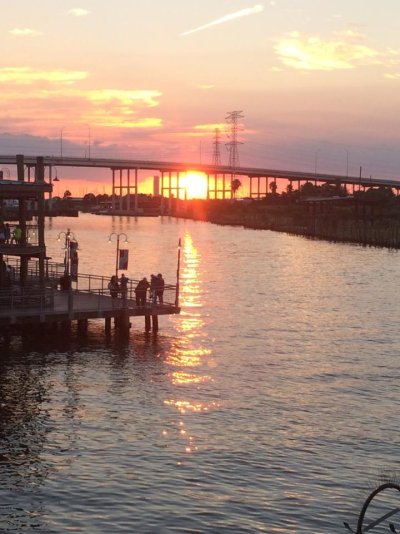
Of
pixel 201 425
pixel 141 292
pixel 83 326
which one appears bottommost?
pixel 201 425

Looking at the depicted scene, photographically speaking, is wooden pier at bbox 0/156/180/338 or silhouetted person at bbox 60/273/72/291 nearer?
wooden pier at bbox 0/156/180/338

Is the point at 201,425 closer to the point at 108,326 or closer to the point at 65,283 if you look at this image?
the point at 108,326

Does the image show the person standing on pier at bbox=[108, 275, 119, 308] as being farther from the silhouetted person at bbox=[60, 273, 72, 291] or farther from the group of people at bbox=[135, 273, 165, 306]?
the silhouetted person at bbox=[60, 273, 72, 291]

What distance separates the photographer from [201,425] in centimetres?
3058

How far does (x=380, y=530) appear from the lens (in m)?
22.3

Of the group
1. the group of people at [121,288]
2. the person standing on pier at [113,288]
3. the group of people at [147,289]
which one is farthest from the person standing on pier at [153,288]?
the person standing on pier at [113,288]

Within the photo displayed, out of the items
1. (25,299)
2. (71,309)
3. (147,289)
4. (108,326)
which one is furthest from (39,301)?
(147,289)

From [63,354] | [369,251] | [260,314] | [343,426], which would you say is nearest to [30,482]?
[343,426]

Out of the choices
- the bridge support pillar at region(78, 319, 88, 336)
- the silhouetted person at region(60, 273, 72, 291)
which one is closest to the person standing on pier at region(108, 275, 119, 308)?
the bridge support pillar at region(78, 319, 88, 336)

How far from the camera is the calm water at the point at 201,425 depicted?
23.4 m

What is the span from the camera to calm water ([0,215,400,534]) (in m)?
23.4

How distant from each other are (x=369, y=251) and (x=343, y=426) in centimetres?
10013

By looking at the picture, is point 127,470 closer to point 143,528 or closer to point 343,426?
point 143,528

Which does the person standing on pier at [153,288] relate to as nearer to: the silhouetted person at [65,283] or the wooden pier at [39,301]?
the wooden pier at [39,301]
